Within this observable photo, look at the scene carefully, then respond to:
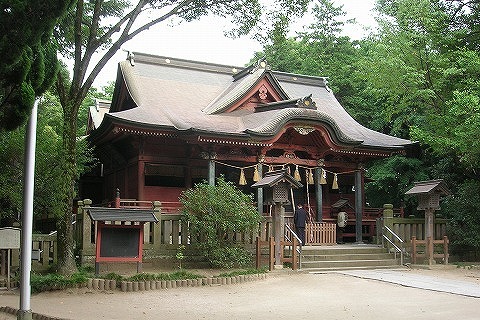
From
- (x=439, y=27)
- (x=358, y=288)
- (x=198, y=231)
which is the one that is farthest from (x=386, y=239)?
(x=439, y=27)

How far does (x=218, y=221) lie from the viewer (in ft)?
47.1

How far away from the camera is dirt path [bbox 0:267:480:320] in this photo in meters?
9.29

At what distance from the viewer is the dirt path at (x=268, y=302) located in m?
9.29

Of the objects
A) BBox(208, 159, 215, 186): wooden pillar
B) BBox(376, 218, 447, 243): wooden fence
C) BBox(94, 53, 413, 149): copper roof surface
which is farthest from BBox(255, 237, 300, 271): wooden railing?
BBox(376, 218, 447, 243): wooden fence

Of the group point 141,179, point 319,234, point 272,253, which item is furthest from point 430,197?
point 141,179

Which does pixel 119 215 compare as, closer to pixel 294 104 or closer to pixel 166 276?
pixel 166 276

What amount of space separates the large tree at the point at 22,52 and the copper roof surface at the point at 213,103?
33.0 feet

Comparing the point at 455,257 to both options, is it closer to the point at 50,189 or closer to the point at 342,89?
the point at 50,189

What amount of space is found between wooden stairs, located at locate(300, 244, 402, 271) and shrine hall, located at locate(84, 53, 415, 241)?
251cm

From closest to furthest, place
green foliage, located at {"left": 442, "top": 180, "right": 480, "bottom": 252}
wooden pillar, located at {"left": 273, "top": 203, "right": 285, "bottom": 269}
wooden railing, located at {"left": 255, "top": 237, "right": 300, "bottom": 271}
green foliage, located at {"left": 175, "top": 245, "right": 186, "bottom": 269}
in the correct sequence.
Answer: green foliage, located at {"left": 175, "top": 245, "right": 186, "bottom": 269}, wooden railing, located at {"left": 255, "top": 237, "right": 300, "bottom": 271}, wooden pillar, located at {"left": 273, "top": 203, "right": 285, "bottom": 269}, green foliage, located at {"left": 442, "top": 180, "right": 480, "bottom": 252}

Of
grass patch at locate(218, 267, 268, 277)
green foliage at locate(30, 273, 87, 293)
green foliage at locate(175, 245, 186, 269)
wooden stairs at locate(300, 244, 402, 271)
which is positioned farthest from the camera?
wooden stairs at locate(300, 244, 402, 271)

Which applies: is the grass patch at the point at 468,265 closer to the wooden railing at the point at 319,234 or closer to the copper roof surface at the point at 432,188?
the copper roof surface at the point at 432,188

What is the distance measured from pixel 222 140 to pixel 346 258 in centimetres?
560

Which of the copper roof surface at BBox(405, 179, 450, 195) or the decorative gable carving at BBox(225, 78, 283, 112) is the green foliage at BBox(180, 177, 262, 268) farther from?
the decorative gable carving at BBox(225, 78, 283, 112)
